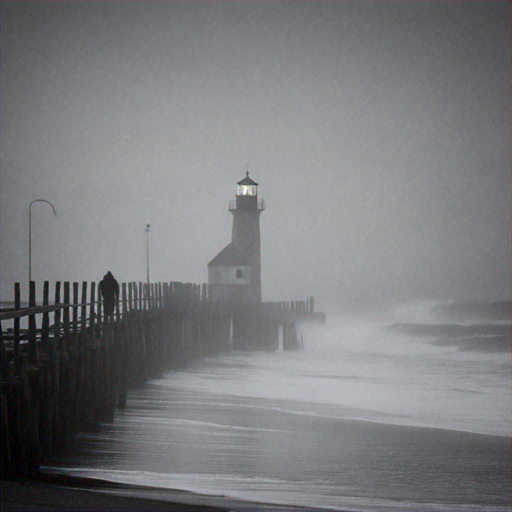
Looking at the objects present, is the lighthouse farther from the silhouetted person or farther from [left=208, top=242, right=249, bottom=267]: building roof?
the silhouetted person

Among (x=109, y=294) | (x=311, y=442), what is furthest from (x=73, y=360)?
(x=109, y=294)

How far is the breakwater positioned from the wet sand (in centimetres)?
130

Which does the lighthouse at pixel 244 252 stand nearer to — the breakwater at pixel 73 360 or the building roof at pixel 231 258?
the building roof at pixel 231 258

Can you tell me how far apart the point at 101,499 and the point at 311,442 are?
16.1 ft

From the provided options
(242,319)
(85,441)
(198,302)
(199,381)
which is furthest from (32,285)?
(242,319)

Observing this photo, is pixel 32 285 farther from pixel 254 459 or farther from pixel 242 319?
pixel 242 319

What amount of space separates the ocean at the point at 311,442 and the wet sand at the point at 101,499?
1.64 ft

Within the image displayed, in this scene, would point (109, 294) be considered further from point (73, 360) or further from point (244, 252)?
point (244, 252)

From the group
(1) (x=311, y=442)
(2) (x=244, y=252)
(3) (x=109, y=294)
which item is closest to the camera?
(1) (x=311, y=442)

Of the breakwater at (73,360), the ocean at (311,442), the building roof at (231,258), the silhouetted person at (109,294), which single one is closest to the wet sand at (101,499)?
the ocean at (311,442)

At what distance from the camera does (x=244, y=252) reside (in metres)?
42.9

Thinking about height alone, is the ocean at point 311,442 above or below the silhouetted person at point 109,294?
below

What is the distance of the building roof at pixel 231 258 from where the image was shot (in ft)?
141

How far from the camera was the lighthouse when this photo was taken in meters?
42.9
